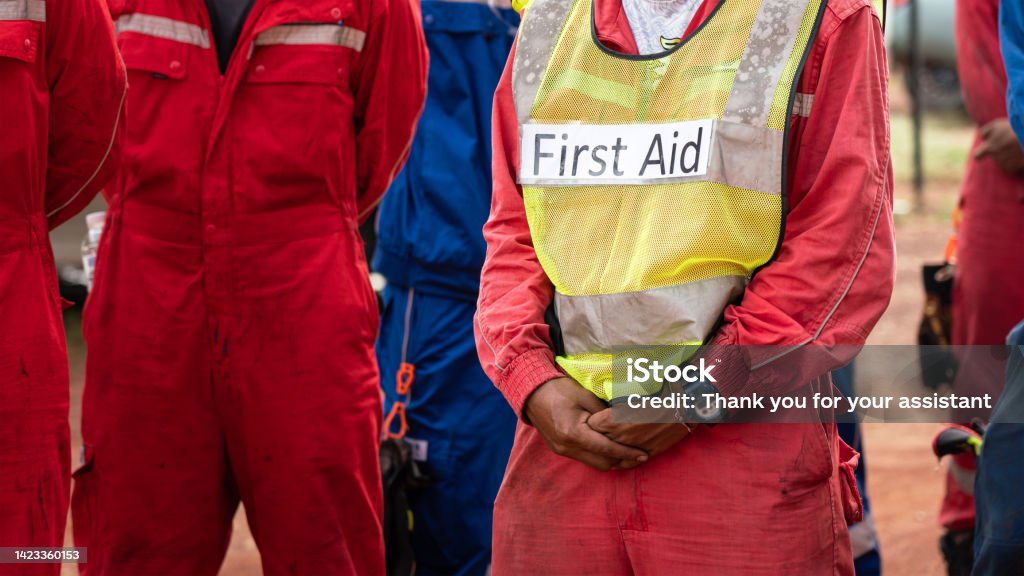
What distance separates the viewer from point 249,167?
3264 millimetres

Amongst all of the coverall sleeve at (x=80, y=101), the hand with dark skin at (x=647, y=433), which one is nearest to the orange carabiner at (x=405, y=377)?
the coverall sleeve at (x=80, y=101)

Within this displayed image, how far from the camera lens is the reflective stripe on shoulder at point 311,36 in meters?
3.28

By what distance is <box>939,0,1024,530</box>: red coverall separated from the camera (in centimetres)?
439

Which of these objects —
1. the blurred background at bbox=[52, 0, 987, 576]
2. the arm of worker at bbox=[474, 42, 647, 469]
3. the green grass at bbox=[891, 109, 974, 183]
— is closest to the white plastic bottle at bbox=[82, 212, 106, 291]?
the arm of worker at bbox=[474, 42, 647, 469]

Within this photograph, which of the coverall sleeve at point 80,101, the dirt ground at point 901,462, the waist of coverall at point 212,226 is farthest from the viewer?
the dirt ground at point 901,462

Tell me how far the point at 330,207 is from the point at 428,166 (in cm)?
64

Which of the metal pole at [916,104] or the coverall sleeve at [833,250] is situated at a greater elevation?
the coverall sleeve at [833,250]

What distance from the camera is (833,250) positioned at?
234 cm

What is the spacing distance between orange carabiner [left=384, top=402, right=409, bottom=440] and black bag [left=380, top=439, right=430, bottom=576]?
1.6 inches

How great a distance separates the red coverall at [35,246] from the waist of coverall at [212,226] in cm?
26

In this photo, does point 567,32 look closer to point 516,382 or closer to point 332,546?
point 516,382

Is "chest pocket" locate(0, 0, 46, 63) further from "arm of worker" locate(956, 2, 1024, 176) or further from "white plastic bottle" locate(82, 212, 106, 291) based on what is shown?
"arm of worker" locate(956, 2, 1024, 176)

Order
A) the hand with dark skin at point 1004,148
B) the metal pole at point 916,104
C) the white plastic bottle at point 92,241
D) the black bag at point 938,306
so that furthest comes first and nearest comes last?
the metal pole at point 916,104
the black bag at point 938,306
the hand with dark skin at point 1004,148
the white plastic bottle at point 92,241

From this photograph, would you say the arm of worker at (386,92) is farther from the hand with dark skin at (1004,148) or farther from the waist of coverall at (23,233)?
the hand with dark skin at (1004,148)
